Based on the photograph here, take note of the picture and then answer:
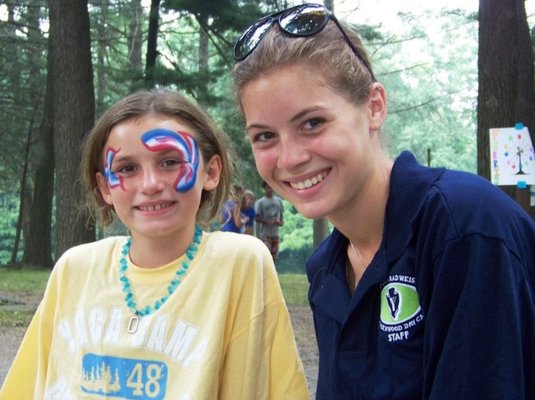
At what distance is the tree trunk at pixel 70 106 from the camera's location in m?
9.91

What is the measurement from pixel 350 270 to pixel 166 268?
0.62 m

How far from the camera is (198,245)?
2586mm

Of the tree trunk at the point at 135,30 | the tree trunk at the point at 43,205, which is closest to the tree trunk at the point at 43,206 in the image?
the tree trunk at the point at 43,205

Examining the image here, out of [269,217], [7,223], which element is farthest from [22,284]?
[7,223]

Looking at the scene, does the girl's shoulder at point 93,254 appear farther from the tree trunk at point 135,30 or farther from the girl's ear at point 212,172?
the tree trunk at point 135,30

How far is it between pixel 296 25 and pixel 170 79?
14066mm

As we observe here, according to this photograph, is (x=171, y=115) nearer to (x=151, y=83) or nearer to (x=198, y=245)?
(x=198, y=245)

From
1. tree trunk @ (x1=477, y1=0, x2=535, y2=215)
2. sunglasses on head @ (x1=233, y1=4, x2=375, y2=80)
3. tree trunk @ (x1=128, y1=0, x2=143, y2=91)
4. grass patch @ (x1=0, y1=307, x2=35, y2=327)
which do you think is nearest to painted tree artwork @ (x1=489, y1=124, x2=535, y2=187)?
tree trunk @ (x1=477, y1=0, x2=535, y2=215)

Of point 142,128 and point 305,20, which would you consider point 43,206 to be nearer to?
point 142,128

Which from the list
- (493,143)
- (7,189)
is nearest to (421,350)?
(493,143)

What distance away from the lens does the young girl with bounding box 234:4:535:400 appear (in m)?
1.62

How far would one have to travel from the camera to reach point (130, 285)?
8.27ft

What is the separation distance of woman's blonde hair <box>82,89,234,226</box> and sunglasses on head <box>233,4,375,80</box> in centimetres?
60

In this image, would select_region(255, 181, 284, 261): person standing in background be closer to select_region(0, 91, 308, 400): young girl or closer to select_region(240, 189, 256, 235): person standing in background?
select_region(240, 189, 256, 235): person standing in background
